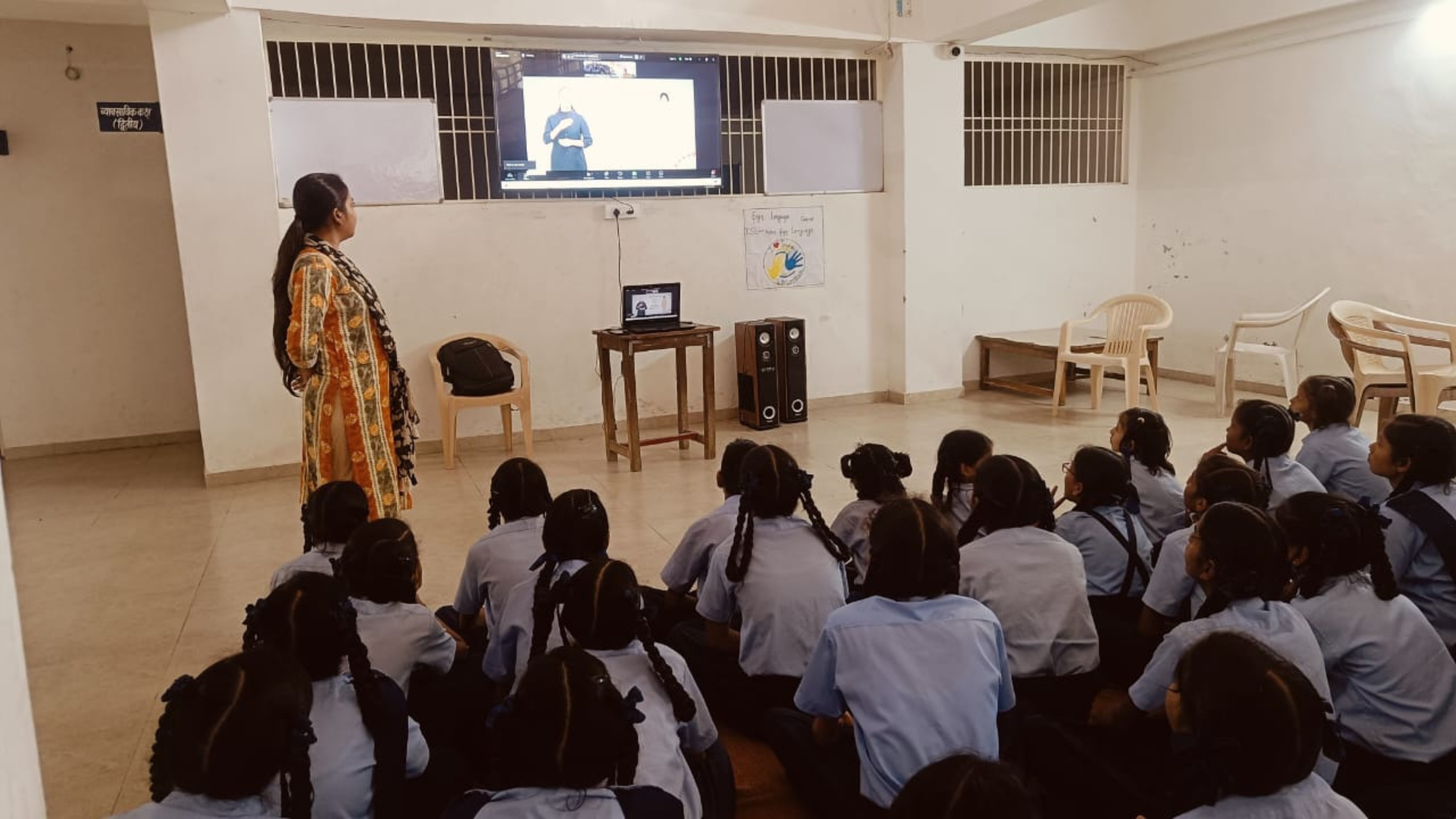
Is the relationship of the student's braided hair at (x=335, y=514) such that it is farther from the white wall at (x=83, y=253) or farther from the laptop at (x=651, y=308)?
the white wall at (x=83, y=253)

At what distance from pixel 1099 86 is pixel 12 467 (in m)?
8.24

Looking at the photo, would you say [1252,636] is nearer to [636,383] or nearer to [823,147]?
[636,383]

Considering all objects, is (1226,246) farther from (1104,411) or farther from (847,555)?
(847,555)

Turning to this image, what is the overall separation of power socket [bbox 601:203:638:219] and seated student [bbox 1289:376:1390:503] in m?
4.35

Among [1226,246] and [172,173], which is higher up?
[172,173]

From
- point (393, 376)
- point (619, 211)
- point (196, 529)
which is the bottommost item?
point (196, 529)

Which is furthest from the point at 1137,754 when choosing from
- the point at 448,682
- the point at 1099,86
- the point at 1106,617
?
the point at 1099,86

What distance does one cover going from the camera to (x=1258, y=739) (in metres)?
1.39

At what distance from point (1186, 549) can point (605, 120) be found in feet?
16.9

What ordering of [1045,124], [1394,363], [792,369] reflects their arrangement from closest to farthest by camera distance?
[1394,363] < [792,369] < [1045,124]

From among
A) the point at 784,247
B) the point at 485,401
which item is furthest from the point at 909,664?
the point at 784,247

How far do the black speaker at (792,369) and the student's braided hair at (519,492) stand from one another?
4158 mm

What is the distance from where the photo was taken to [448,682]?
2590mm

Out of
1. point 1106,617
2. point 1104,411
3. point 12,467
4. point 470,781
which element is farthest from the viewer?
point 1104,411
